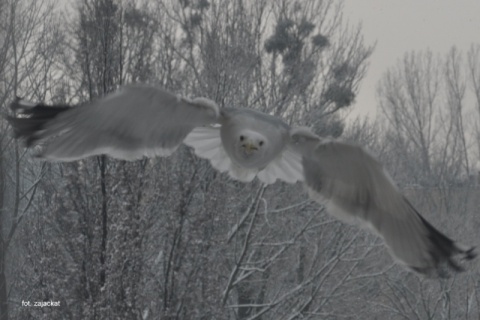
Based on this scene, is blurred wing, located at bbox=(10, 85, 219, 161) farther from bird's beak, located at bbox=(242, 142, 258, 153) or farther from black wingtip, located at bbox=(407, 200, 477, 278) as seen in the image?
black wingtip, located at bbox=(407, 200, 477, 278)

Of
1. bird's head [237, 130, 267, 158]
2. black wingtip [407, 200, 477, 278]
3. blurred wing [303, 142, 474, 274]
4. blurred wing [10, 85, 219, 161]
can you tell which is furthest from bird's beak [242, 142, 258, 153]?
black wingtip [407, 200, 477, 278]

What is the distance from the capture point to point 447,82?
27.6m

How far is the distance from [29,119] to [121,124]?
51cm

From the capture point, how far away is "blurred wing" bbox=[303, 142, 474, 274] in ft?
15.0

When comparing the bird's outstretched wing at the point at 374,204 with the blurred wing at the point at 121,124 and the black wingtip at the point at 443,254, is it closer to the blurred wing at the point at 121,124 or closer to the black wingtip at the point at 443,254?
the black wingtip at the point at 443,254

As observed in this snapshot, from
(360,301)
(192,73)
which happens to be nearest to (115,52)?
(192,73)

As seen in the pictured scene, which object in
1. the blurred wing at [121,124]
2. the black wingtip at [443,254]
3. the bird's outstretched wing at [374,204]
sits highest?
the blurred wing at [121,124]

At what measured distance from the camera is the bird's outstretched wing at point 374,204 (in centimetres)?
454

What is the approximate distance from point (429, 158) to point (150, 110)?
2348 centimetres

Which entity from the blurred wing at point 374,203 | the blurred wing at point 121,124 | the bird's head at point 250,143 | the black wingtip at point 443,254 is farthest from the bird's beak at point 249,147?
the black wingtip at point 443,254

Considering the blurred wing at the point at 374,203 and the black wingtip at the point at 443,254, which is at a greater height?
the blurred wing at the point at 374,203

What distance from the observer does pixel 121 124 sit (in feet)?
16.0

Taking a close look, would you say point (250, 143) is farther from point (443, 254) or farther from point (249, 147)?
point (443, 254)

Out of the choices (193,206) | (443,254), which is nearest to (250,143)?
(443,254)
